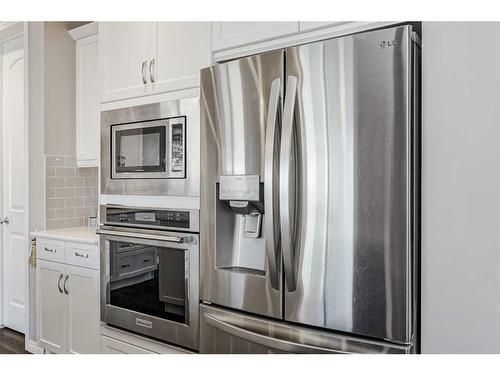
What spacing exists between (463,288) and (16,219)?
333cm

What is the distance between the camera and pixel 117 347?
208 cm

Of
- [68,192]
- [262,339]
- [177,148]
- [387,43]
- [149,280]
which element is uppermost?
[387,43]

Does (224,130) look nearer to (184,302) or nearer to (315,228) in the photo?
(315,228)

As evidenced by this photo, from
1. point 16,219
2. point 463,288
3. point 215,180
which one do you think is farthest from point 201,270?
point 16,219

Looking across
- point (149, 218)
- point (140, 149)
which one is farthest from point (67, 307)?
point (140, 149)

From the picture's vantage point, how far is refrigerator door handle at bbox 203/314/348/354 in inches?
52.9

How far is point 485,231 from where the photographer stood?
69cm

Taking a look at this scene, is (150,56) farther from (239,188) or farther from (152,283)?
(152,283)

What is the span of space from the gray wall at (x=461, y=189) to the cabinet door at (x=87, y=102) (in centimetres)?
243

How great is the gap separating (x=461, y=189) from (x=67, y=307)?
2347mm

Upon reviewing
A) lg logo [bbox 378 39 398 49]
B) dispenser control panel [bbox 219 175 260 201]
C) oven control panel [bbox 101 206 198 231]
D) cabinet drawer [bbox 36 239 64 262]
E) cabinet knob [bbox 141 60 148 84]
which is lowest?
cabinet drawer [bbox 36 239 64 262]

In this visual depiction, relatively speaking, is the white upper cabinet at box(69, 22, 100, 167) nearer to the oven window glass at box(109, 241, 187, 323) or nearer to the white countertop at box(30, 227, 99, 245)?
the white countertop at box(30, 227, 99, 245)

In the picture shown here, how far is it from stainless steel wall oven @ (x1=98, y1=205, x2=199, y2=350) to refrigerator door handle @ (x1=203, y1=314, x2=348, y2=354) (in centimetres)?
15

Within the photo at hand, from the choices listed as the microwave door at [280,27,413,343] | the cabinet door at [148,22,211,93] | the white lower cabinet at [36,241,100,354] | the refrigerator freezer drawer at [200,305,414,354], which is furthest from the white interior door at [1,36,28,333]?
the microwave door at [280,27,413,343]
